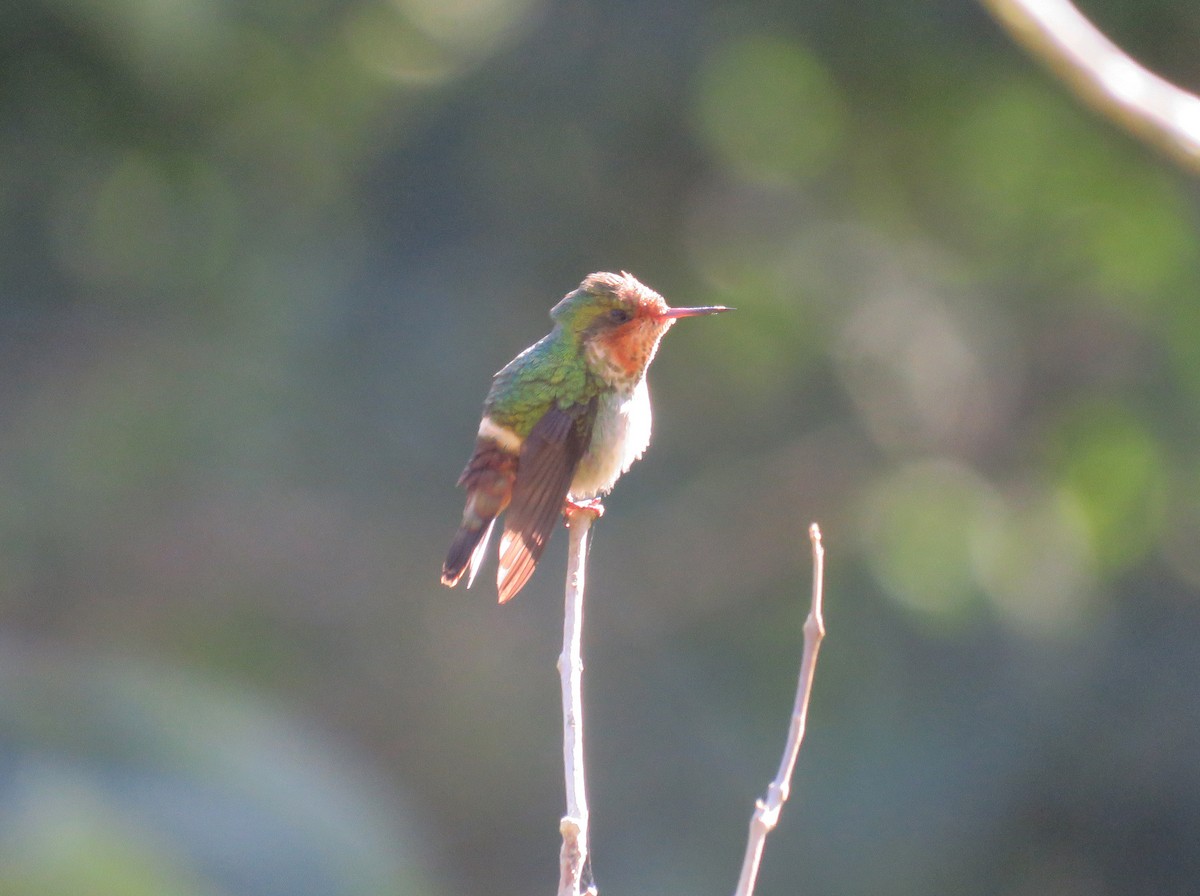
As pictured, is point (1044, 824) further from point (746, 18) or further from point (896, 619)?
point (746, 18)

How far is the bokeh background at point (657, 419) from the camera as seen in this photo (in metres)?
7.23

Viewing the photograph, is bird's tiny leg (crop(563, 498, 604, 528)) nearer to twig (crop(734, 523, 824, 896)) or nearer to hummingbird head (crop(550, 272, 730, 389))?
hummingbird head (crop(550, 272, 730, 389))

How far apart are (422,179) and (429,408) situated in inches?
46.2

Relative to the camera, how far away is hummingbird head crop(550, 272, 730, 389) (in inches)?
121

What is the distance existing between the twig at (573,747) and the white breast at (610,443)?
30.2 inches

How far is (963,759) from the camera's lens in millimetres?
7246

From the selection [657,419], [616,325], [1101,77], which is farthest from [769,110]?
[1101,77]

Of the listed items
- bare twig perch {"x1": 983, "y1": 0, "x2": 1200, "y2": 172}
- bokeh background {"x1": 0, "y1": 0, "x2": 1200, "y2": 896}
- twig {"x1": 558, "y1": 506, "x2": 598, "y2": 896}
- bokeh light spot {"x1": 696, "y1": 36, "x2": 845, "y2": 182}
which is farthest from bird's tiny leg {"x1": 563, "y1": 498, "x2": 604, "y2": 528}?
bokeh light spot {"x1": 696, "y1": 36, "x2": 845, "y2": 182}

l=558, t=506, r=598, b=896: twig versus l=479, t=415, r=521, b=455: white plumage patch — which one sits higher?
l=479, t=415, r=521, b=455: white plumage patch

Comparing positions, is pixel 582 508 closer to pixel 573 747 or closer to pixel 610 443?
pixel 610 443

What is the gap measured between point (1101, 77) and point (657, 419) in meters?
6.24

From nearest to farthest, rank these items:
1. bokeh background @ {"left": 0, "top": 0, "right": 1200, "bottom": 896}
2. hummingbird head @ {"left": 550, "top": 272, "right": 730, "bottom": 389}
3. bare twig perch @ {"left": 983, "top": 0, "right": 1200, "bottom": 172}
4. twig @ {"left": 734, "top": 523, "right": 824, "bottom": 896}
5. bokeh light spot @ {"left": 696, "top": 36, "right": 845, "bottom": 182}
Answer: bare twig perch @ {"left": 983, "top": 0, "right": 1200, "bottom": 172}, twig @ {"left": 734, "top": 523, "right": 824, "bottom": 896}, hummingbird head @ {"left": 550, "top": 272, "right": 730, "bottom": 389}, bokeh background @ {"left": 0, "top": 0, "right": 1200, "bottom": 896}, bokeh light spot @ {"left": 696, "top": 36, "right": 845, "bottom": 182}

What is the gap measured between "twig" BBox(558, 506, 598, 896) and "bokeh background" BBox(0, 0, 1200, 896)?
16.9 ft

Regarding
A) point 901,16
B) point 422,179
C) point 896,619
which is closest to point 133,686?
point 422,179
